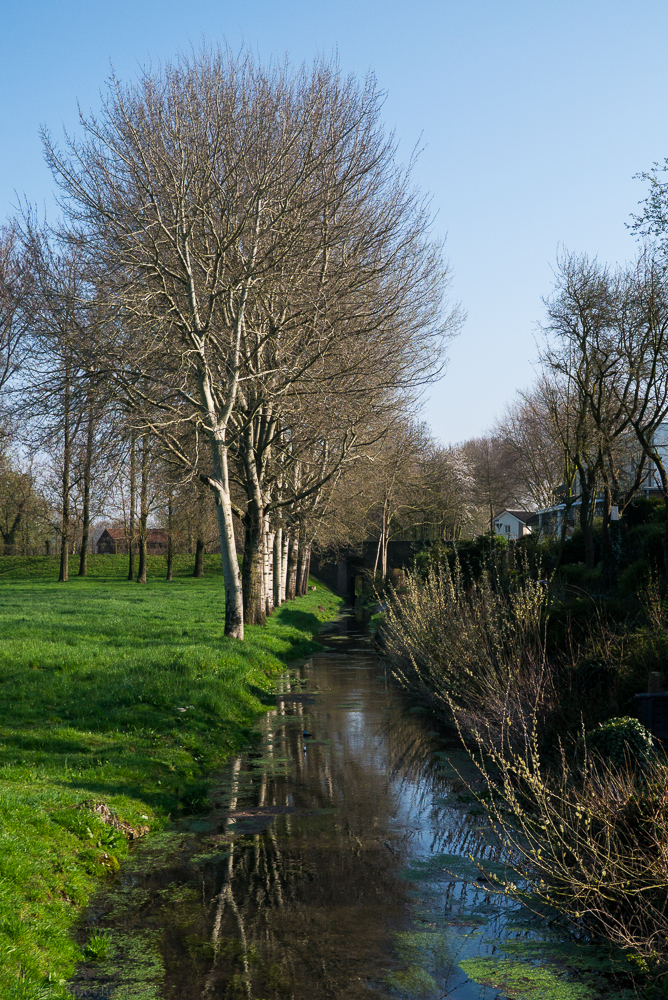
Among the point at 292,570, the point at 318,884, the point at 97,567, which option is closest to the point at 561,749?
the point at 318,884

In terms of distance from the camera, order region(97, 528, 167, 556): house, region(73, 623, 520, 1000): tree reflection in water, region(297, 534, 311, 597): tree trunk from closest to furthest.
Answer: region(73, 623, 520, 1000): tree reflection in water, region(297, 534, 311, 597): tree trunk, region(97, 528, 167, 556): house

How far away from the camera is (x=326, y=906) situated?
6.66m

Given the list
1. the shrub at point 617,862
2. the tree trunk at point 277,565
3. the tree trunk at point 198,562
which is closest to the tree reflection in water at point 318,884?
the shrub at point 617,862

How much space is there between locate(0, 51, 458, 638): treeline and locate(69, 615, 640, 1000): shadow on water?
8.74 m

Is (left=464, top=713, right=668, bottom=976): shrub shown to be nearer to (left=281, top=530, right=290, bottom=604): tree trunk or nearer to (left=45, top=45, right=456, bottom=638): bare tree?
(left=45, top=45, right=456, bottom=638): bare tree

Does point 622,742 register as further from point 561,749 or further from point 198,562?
point 198,562

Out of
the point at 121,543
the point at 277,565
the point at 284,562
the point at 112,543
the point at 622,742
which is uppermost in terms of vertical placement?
the point at 112,543

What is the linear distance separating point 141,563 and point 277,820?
40509mm

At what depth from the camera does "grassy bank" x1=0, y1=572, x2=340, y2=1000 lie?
611cm

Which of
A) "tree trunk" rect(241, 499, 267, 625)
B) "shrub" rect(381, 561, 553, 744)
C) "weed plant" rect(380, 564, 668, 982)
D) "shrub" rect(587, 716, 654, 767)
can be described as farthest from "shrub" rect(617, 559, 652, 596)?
"shrub" rect(587, 716, 654, 767)

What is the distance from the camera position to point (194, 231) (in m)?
19.4

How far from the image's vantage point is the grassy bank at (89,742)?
6109mm

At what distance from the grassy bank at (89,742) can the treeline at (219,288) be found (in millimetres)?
3405

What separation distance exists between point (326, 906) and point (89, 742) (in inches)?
191
